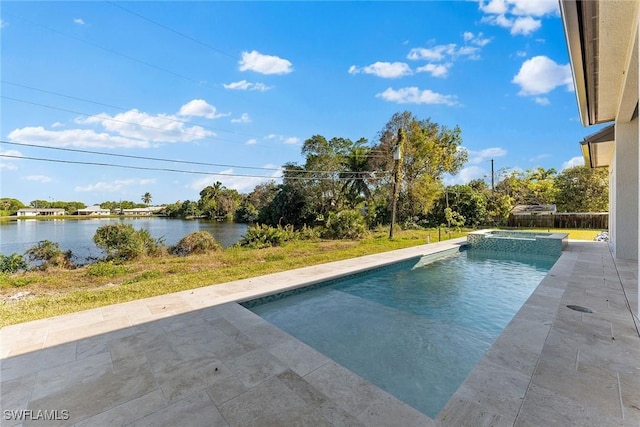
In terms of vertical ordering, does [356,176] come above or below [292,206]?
above

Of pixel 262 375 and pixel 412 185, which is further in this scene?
pixel 412 185

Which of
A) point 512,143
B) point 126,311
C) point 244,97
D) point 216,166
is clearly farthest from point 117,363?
point 512,143

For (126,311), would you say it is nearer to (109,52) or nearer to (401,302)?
(401,302)

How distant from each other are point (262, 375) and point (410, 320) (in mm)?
2720

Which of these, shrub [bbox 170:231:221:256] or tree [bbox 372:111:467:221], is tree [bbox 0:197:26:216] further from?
tree [bbox 372:111:467:221]

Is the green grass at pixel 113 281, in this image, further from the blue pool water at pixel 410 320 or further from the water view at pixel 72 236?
the water view at pixel 72 236

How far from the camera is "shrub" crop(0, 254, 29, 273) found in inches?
303

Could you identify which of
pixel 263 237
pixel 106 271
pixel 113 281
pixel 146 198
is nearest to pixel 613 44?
pixel 113 281

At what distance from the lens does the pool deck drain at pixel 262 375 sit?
1979mm

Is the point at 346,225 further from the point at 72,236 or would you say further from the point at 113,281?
the point at 72,236

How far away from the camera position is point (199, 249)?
11266mm

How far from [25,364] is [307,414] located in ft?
9.40

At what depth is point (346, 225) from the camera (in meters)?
14.7

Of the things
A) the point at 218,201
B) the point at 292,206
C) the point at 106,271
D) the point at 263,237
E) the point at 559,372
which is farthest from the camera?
the point at 218,201
